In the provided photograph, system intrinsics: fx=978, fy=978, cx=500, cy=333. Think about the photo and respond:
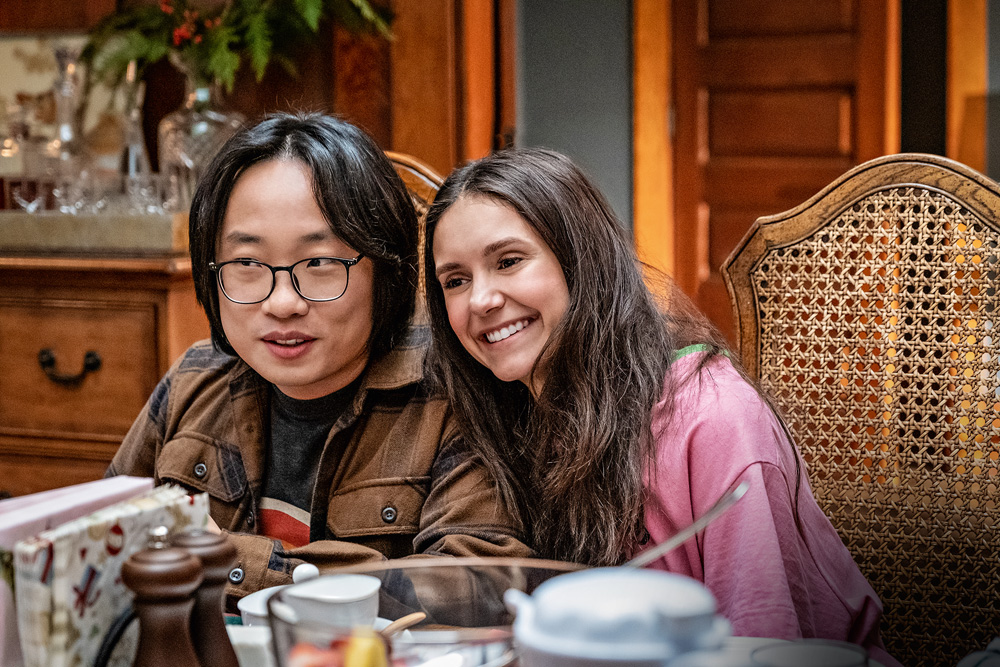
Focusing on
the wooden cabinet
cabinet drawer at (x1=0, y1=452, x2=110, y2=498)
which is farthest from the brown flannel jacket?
cabinet drawer at (x1=0, y1=452, x2=110, y2=498)

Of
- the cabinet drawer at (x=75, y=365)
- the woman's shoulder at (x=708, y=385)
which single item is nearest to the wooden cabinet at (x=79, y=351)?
the cabinet drawer at (x=75, y=365)

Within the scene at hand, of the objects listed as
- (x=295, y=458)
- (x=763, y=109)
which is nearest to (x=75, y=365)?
(x=295, y=458)

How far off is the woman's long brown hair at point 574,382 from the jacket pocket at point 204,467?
334mm

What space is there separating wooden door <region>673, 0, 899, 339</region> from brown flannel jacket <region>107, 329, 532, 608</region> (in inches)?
117

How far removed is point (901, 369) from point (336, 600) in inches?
41.5

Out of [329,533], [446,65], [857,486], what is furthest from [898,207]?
[446,65]

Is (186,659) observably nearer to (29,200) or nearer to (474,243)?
(474,243)

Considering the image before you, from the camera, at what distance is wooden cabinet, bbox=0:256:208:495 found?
7.82ft

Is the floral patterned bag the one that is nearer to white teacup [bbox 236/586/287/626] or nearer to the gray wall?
white teacup [bbox 236/586/287/626]

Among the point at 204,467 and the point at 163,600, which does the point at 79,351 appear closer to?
the point at 204,467

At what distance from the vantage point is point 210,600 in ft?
2.48

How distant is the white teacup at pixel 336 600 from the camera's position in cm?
65

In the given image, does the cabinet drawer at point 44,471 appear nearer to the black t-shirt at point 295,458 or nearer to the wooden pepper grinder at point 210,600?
the black t-shirt at point 295,458

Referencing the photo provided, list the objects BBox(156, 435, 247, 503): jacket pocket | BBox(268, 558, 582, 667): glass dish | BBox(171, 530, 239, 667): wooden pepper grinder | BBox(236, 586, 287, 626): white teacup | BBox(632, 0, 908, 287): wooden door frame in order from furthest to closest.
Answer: BBox(632, 0, 908, 287): wooden door frame → BBox(156, 435, 247, 503): jacket pocket → BBox(236, 586, 287, 626): white teacup → BBox(171, 530, 239, 667): wooden pepper grinder → BBox(268, 558, 582, 667): glass dish
